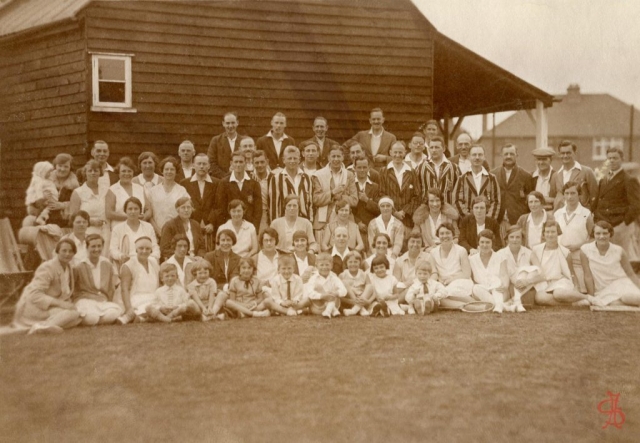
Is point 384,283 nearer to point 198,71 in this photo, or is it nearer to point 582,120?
point 198,71

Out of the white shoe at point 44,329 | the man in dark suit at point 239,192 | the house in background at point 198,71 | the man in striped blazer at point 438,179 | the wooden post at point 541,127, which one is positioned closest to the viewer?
the white shoe at point 44,329

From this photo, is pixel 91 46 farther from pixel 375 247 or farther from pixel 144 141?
pixel 375 247

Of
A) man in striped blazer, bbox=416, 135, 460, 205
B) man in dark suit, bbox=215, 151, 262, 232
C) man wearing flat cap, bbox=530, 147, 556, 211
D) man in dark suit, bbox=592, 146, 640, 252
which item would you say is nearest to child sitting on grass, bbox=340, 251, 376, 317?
man in dark suit, bbox=215, 151, 262, 232

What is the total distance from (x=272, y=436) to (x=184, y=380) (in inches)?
42.4

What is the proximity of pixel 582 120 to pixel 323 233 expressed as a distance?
3982cm

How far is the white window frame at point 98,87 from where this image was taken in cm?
1195

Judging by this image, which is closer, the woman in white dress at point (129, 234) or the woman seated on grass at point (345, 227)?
the woman in white dress at point (129, 234)

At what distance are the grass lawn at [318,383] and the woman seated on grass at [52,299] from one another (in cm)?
35

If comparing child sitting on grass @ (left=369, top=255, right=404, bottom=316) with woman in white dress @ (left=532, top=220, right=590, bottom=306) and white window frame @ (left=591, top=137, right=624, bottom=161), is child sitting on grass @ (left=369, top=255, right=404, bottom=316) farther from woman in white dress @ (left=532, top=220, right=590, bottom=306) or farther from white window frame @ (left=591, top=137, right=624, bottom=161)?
white window frame @ (left=591, top=137, right=624, bottom=161)

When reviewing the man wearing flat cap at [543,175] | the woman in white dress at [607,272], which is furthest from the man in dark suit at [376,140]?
the woman in white dress at [607,272]

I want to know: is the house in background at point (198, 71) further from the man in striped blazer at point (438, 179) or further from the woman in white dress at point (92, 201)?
the man in striped blazer at point (438, 179)

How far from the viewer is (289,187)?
854 centimetres

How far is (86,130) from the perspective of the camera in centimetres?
1191

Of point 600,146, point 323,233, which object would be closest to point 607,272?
point 323,233
